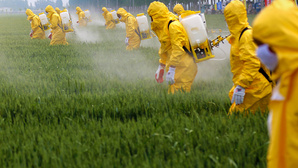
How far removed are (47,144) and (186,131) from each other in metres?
1.38

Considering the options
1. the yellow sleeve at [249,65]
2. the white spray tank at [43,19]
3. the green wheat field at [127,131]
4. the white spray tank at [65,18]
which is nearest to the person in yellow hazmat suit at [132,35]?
the white spray tank at [65,18]

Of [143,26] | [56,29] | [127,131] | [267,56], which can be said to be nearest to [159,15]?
[127,131]

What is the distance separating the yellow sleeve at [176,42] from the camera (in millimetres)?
5973

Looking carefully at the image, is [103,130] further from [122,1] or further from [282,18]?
[122,1]

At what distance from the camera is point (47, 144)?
3850 millimetres

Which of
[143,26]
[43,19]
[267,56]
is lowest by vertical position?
[43,19]

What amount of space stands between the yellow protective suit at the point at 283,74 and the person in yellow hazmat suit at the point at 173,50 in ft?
13.3

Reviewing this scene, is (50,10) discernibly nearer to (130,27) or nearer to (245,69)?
(130,27)

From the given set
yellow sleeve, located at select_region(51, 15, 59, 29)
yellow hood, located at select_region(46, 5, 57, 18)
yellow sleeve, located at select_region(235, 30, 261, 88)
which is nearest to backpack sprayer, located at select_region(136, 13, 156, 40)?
yellow sleeve, located at select_region(51, 15, 59, 29)

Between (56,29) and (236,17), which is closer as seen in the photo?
(236,17)

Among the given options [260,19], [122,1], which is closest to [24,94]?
[260,19]

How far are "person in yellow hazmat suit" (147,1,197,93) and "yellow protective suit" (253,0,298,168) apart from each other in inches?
159

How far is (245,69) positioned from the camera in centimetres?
443

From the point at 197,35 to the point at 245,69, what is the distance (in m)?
1.75
